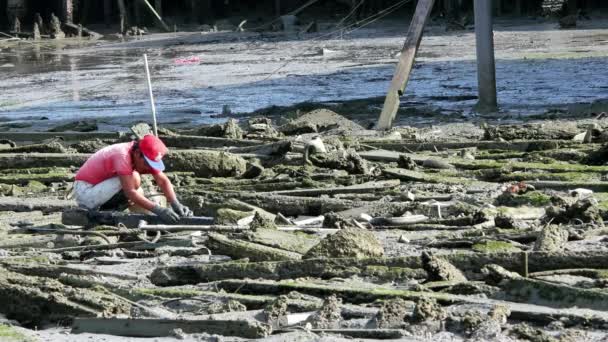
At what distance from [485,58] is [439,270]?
10180 mm

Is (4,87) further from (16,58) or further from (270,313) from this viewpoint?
(270,313)

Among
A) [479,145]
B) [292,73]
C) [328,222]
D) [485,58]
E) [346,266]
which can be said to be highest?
[485,58]

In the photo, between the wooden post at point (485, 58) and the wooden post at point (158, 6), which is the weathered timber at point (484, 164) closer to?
the wooden post at point (485, 58)

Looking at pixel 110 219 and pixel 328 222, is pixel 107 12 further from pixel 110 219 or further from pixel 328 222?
pixel 328 222

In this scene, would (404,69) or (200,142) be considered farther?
(404,69)

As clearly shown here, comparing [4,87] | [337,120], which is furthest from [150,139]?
[4,87]

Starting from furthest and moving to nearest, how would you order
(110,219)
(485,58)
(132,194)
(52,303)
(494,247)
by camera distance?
(485,58), (110,219), (132,194), (494,247), (52,303)

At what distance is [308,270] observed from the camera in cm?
896

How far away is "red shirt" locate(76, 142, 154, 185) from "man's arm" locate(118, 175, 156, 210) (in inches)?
2.3

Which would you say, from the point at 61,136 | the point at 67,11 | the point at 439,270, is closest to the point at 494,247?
the point at 439,270

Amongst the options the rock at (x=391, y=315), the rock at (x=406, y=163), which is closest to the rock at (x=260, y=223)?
the rock at (x=391, y=315)

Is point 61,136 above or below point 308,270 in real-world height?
below

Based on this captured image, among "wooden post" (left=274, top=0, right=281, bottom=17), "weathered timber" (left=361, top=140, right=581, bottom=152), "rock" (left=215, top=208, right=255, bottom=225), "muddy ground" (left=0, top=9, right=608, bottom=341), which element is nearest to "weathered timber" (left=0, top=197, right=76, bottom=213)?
"muddy ground" (left=0, top=9, right=608, bottom=341)

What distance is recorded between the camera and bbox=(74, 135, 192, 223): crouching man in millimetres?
11102
